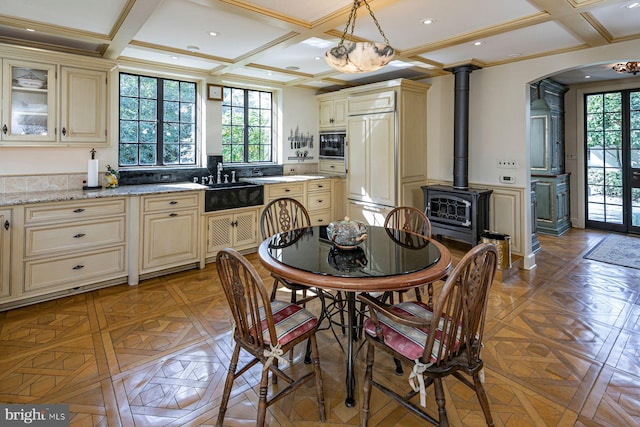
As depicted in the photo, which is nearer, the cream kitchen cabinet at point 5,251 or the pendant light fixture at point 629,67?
the cream kitchen cabinet at point 5,251

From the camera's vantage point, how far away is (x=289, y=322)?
189 centimetres

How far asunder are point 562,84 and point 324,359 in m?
6.38

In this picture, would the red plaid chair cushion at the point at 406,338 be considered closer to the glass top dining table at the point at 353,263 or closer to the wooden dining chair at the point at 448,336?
the wooden dining chair at the point at 448,336

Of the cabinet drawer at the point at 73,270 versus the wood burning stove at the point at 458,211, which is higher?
the wood burning stove at the point at 458,211

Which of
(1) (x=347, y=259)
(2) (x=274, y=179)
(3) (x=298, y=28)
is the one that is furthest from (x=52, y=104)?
(1) (x=347, y=259)

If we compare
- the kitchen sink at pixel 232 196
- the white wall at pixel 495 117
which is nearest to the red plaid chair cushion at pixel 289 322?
the kitchen sink at pixel 232 196

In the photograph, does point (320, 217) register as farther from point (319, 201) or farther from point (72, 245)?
point (72, 245)

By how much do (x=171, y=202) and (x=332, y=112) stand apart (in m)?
3.09

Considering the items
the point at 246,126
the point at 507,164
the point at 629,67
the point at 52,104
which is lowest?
the point at 507,164

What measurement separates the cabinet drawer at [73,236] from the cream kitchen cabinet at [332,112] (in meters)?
3.51

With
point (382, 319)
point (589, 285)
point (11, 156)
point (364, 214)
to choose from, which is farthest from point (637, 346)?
point (11, 156)

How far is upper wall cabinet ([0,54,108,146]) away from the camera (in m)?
3.24

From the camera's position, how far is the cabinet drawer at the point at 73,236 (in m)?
Answer: 3.17

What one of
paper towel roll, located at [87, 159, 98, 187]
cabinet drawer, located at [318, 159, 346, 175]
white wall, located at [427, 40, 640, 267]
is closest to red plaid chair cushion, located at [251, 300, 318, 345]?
paper towel roll, located at [87, 159, 98, 187]
